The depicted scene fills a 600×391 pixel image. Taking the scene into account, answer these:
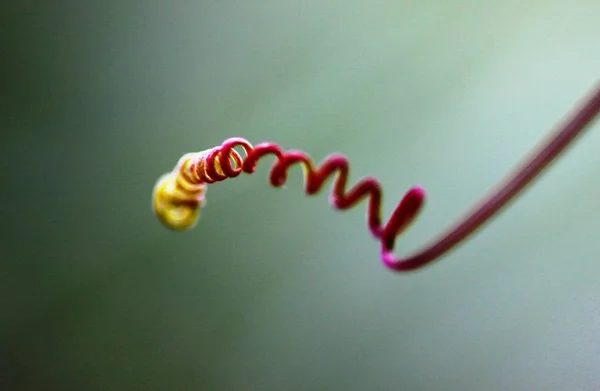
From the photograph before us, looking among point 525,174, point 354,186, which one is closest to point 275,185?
point 354,186

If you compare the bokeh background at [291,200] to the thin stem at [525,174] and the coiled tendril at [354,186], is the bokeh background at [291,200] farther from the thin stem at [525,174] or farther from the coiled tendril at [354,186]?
the thin stem at [525,174]

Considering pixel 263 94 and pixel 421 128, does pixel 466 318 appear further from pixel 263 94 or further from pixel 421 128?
pixel 263 94

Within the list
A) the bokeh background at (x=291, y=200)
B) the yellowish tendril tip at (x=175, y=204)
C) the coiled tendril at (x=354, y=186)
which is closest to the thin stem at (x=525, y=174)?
the coiled tendril at (x=354, y=186)

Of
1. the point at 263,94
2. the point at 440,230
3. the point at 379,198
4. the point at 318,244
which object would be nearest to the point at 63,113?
the point at 263,94

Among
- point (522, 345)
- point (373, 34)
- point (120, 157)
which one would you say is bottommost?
point (522, 345)

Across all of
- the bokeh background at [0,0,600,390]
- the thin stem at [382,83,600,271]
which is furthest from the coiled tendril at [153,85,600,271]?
the bokeh background at [0,0,600,390]

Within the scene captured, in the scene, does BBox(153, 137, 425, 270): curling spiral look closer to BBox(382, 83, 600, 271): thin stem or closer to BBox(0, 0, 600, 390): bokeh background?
BBox(382, 83, 600, 271): thin stem
